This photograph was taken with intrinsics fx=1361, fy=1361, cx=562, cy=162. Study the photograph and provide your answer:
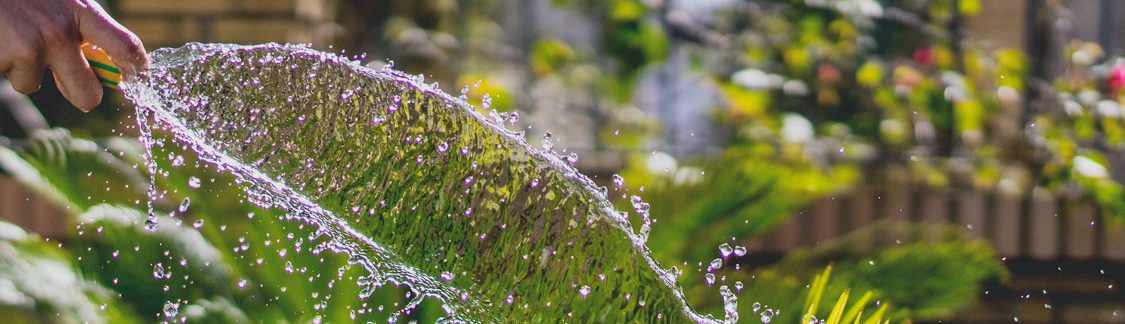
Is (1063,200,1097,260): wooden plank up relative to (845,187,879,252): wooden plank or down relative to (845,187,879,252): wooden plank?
up

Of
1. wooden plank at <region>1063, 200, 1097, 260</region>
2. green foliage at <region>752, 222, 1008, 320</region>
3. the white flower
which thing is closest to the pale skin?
green foliage at <region>752, 222, 1008, 320</region>

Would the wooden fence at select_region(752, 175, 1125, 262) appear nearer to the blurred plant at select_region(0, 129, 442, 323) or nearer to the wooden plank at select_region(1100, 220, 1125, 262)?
the wooden plank at select_region(1100, 220, 1125, 262)

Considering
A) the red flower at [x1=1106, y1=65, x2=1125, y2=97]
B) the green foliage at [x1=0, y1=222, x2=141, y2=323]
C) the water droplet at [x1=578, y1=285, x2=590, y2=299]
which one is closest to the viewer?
the water droplet at [x1=578, y1=285, x2=590, y2=299]

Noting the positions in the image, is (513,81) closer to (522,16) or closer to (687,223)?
(522,16)

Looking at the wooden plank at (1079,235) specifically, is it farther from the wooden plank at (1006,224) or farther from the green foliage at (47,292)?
the green foliage at (47,292)

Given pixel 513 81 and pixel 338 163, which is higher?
pixel 513 81

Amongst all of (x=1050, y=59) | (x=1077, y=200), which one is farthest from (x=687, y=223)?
(x=1050, y=59)
